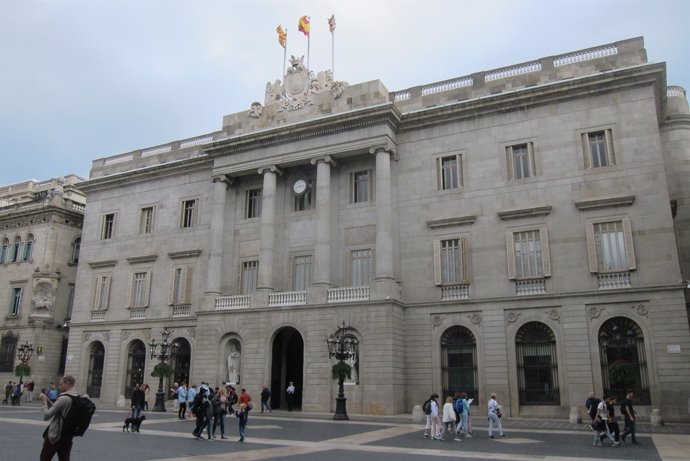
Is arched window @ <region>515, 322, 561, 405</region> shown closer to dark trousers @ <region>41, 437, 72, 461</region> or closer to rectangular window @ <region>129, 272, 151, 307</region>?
dark trousers @ <region>41, 437, 72, 461</region>

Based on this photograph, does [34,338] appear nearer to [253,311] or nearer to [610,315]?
[253,311]

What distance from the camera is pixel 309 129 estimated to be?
3509cm

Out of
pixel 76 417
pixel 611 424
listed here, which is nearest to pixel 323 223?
pixel 611 424

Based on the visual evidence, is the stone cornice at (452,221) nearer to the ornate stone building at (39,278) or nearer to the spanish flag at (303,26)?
the spanish flag at (303,26)

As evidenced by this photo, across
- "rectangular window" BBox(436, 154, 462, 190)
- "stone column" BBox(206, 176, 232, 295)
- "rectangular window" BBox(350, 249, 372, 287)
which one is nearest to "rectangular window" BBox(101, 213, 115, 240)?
"stone column" BBox(206, 176, 232, 295)

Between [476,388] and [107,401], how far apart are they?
24775mm

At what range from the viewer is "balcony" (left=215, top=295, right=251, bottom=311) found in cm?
3453

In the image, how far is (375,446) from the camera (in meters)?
17.7

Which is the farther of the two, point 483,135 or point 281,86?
point 281,86

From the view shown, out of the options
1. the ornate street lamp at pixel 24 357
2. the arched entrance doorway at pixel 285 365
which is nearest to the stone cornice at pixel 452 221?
the arched entrance doorway at pixel 285 365

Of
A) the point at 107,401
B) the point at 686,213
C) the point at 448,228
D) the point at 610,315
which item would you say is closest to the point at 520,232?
the point at 448,228

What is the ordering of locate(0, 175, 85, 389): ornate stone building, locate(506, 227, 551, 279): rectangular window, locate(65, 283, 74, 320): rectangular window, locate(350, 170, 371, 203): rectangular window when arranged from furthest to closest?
locate(65, 283, 74, 320): rectangular window, locate(0, 175, 85, 389): ornate stone building, locate(350, 170, 371, 203): rectangular window, locate(506, 227, 551, 279): rectangular window

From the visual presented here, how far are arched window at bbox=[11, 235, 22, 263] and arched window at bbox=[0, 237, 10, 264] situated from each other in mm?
828

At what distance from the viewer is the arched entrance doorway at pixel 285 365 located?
3422cm
